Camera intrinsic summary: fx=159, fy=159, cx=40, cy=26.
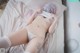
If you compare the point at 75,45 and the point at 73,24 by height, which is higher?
the point at 73,24

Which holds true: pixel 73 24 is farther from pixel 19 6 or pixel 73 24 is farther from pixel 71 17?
pixel 19 6

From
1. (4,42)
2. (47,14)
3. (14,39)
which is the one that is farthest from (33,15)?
(4,42)

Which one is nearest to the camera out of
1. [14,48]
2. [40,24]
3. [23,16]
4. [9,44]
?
[9,44]

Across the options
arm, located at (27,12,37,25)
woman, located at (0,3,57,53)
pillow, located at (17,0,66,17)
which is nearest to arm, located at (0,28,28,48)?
woman, located at (0,3,57,53)

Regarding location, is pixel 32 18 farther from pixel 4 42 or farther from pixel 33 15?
pixel 4 42

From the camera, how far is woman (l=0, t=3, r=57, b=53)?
133 cm

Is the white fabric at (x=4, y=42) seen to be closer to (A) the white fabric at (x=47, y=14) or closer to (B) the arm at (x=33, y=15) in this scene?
(B) the arm at (x=33, y=15)

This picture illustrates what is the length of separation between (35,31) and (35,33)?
0.12ft

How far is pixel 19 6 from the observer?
2.06 meters

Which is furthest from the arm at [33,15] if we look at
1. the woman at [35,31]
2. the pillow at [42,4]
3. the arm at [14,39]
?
the arm at [14,39]

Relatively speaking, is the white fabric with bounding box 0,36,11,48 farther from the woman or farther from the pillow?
the pillow

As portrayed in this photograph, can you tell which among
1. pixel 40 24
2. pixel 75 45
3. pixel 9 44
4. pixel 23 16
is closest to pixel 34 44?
pixel 9 44

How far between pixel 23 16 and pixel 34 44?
71 centimetres

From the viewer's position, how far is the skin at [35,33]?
1370mm
